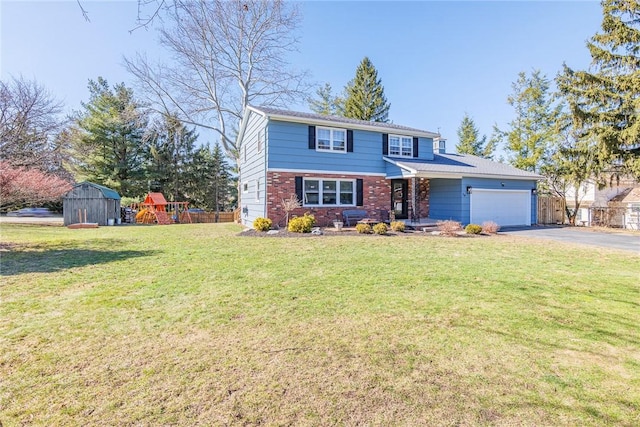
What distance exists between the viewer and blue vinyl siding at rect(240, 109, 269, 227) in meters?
14.4

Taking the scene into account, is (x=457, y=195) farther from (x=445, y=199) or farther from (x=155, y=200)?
(x=155, y=200)

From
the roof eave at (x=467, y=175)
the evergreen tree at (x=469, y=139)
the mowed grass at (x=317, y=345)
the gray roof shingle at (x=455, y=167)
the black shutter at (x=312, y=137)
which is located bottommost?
the mowed grass at (x=317, y=345)

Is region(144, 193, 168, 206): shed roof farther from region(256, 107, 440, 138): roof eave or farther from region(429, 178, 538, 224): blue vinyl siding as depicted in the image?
region(429, 178, 538, 224): blue vinyl siding

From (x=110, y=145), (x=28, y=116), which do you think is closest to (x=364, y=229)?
(x=28, y=116)

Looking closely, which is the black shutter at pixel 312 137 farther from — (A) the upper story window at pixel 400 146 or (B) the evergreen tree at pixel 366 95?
(B) the evergreen tree at pixel 366 95

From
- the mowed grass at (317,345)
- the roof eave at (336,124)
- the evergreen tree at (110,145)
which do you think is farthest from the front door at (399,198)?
the evergreen tree at (110,145)

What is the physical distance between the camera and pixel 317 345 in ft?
10.4

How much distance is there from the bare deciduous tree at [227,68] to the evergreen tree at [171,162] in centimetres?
681

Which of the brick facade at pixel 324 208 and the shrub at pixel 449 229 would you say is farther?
the brick facade at pixel 324 208

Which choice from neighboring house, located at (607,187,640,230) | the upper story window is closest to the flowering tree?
the upper story window

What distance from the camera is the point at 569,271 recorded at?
6.46 meters

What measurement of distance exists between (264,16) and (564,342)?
23.2 metres

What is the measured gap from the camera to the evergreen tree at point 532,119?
24.2 metres

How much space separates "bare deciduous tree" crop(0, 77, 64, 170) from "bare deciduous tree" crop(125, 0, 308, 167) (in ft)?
17.0
